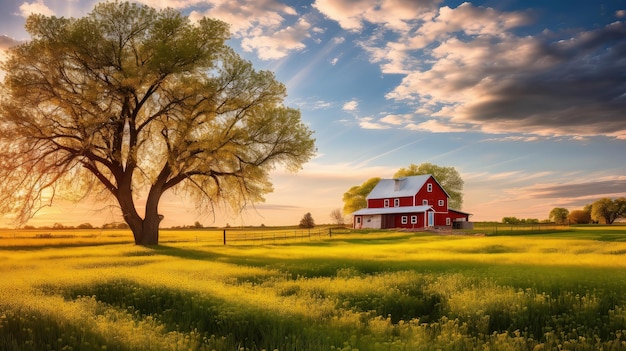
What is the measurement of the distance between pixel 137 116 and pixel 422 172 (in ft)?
271

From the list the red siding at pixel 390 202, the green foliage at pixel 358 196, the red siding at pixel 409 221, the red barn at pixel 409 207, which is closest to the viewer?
the red siding at pixel 409 221

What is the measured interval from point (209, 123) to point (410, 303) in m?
31.2

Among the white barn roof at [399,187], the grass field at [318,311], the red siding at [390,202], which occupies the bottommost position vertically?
the grass field at [318,311]

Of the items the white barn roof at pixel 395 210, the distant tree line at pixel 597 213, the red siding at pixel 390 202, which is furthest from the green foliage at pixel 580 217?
the white barn roof at pixel 395 210

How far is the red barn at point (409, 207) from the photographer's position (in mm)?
83875

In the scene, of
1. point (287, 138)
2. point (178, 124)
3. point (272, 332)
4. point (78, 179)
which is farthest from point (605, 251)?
point (78, 179)

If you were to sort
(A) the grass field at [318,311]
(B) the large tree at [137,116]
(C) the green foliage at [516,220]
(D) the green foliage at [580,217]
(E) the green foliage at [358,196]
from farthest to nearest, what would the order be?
(D) the green foliage at [580,217] → (C) the green foliage at [516,220] → (E) the green foliage at [358,196] → (B) the large tree at [137,116] → (A) the grass field at [318,311]

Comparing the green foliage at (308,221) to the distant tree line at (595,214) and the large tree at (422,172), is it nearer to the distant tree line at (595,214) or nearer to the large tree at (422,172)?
the large tree at (422,172)

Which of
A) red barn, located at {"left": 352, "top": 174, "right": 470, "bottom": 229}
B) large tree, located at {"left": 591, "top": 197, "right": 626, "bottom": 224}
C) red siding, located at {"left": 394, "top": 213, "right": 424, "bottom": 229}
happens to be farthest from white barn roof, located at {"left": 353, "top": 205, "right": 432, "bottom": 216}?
large tree, located at {"left": 591, "top": 197, "right": 626, "bottom": 224}

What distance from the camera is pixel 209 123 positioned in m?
42.5

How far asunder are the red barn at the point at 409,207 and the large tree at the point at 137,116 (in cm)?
4545

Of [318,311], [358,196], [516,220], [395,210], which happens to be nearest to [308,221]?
[358,196]

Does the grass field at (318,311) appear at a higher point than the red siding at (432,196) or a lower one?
lower

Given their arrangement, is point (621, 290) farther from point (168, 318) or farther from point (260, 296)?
point (168, 318)
